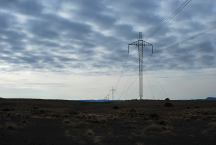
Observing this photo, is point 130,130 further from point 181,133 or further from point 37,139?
point 37,139

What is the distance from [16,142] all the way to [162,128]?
17322 mm

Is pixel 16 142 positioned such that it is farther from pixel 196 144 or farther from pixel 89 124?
pixel 89 124

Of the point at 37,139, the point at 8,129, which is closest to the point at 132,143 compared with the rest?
the point at 37,139

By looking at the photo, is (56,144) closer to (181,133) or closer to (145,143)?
(145,143)

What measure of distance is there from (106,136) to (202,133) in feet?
32.0

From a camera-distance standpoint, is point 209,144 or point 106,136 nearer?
point 209,144

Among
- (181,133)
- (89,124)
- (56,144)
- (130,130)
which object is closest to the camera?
(56,144)

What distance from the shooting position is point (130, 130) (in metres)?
41.4

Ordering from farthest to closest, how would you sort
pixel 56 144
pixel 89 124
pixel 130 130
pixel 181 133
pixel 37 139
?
pixel 89 124, pixel 130 130, pixel 181 133, pixel 37 139, pixel 56 144

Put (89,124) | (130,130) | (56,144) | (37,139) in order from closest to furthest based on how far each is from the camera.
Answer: (56,144) → (37,139) → (130,130) → (89,124)

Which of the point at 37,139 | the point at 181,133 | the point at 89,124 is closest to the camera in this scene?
the point at 37,139

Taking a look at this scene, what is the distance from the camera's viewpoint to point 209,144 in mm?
30688

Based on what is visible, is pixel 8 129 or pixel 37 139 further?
pixel 8 129

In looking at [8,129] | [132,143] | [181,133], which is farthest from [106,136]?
[8,129]
